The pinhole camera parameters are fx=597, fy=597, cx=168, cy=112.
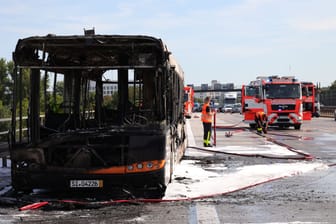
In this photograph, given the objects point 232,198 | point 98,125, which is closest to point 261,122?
point 232,198

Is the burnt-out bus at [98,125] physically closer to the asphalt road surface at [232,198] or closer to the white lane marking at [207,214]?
the asphalt road surface at [232,198]

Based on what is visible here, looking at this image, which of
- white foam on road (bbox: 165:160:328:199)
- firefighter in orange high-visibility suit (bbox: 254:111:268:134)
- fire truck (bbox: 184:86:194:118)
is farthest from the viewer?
firefighter in orange high-visibility suit (bbox: 254:111:268:134)

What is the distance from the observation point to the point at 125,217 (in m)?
8.41

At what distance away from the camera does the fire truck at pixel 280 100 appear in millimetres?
33438

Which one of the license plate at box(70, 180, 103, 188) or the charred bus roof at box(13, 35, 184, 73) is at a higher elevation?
the charred bus roof at box(13, 35, 184, 73)

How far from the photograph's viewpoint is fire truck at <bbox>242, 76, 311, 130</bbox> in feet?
110

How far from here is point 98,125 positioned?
397 inches

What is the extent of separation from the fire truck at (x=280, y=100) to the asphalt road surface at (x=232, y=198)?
16.7 m

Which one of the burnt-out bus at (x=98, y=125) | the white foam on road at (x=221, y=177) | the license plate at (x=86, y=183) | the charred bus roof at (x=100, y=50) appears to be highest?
the charred bus roof at (x=100, y=50)

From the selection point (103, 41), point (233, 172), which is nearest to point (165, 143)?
point (103, 41)

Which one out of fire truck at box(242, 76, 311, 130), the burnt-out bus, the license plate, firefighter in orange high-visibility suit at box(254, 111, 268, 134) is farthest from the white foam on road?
fire truck at box(242, 76, 311, 130)

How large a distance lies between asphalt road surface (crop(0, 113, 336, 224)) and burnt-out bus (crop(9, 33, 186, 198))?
51 cm

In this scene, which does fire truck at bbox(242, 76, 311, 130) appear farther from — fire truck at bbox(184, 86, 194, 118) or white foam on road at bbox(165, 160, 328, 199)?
white foam on road at bbox(165, 160, 328, 199)

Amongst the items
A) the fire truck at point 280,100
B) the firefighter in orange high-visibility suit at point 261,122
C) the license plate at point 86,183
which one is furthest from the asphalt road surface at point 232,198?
the fire truck at point 280,100
